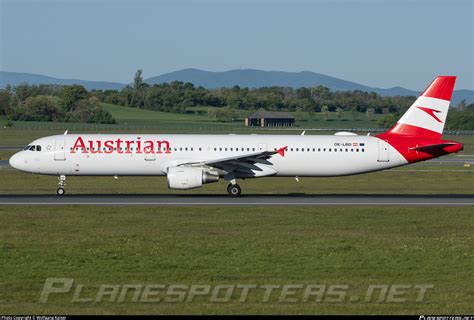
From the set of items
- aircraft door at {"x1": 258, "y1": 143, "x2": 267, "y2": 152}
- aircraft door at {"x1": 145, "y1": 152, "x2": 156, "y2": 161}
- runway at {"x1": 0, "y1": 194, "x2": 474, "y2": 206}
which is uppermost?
aircraft door at {"x1": 258, "y1": 143, "x2": 267, "y2": 152}

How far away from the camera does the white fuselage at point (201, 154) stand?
44156 millimetres

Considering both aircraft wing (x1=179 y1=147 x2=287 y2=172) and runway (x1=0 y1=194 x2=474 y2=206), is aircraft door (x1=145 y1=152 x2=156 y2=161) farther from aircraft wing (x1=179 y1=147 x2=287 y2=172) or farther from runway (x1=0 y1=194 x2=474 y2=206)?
runway (x1=0 y1=194 x2=474 y2=206)

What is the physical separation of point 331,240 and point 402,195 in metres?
18.6

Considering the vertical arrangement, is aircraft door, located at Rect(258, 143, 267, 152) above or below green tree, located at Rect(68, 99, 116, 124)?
above

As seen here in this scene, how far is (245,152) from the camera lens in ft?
148

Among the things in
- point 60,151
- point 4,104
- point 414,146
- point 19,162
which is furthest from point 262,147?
point 4,104

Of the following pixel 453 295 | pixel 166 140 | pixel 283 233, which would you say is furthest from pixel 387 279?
pixel 166 140

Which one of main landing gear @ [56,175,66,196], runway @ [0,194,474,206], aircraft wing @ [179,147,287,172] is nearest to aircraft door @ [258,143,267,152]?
aircraft wing @ [179,147,287,172]

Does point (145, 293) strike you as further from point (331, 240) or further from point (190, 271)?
point (331, 240)

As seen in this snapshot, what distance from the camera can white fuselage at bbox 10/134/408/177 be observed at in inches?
1738

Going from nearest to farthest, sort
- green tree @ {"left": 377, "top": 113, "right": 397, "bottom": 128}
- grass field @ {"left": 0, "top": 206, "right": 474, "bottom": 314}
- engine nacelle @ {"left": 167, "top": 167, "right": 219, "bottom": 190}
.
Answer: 1. grass field @ {"left": 0, "top": 206, "right": 474, "bottom": 314}
2. engine nacelle @ {"left": 167, "top": 167, "right": 219, "bottom": 190}
3. green tree @ {"left": 377, "top": 113, "right": 397, "bottom": 128}

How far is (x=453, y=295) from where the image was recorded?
20859 mm

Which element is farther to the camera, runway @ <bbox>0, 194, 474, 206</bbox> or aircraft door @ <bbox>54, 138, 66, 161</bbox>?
aircraft door @ <bbox>54, 138, 66, 161</bbox>

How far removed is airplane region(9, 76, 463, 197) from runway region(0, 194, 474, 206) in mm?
1524
